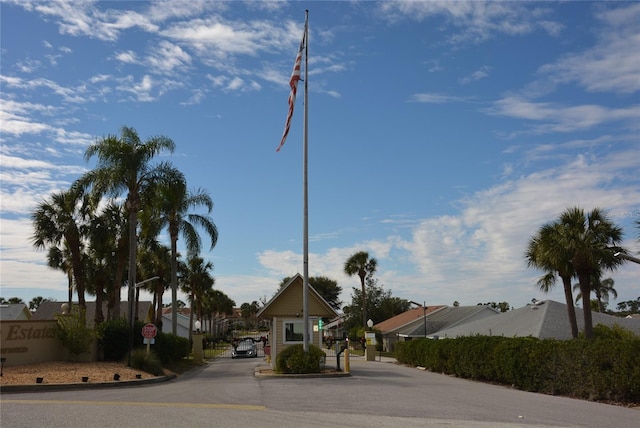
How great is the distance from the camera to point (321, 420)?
496 inches

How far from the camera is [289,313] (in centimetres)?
2852

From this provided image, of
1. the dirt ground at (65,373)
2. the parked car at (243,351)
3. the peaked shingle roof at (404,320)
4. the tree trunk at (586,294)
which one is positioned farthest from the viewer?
the peaked shingle roof at (404,320)

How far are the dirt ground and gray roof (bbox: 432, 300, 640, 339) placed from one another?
19.8 m

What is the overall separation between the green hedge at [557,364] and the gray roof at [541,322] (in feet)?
26.1

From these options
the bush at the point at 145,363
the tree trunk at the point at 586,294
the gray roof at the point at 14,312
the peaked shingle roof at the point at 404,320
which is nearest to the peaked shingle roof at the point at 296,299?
the bush at the point at 145,363

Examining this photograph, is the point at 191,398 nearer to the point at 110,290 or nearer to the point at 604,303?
the point at 110,290

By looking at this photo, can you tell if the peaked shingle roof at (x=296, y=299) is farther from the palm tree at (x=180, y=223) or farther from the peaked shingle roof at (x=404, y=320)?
the peaked shingle roof at (x=404, y=320)

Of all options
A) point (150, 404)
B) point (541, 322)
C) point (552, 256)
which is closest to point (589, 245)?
point (552, 256)

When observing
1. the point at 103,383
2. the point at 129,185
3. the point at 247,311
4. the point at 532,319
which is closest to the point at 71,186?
the point at 129,185

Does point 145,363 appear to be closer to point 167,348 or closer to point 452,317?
point 167,348

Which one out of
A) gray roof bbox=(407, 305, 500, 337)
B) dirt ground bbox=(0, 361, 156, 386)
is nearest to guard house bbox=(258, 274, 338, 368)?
dirt ground bbox=(0, 361, 156, 386)

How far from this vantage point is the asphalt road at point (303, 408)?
12352 mm

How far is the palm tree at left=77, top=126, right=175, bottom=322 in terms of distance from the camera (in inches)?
1123

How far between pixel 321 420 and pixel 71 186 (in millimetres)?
21713
